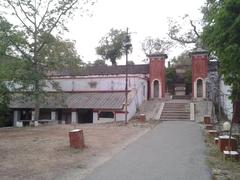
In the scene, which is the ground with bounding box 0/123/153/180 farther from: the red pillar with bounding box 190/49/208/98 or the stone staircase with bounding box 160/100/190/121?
the red pillar with bounding box 190/49/208/98

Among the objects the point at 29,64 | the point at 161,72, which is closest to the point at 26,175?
the point at 29,64

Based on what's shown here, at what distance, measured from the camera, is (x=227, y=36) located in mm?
9109

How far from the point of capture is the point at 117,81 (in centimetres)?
3334

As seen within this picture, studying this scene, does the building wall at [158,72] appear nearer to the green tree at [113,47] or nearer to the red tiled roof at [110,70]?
the red tiled roof at [110,70]

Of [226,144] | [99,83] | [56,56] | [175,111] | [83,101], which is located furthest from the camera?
[99,83]

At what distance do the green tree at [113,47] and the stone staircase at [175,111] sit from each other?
Result: 22.6 metres

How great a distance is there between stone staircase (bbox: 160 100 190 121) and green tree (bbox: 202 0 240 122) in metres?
17.4

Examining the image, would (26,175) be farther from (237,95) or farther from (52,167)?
(237,95)

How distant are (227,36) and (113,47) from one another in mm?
44637

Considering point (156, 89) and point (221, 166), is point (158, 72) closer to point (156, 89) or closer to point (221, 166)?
point (156, 89)

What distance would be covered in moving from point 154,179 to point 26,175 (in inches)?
126

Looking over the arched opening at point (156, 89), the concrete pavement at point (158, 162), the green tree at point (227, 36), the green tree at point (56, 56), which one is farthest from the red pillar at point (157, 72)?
the green tree at point (227, 36)

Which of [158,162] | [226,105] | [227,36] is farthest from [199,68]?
[227,36]

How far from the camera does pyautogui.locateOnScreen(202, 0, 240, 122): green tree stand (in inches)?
342
